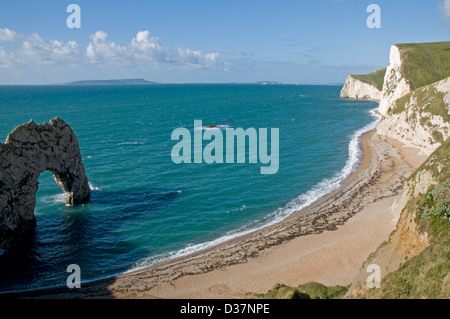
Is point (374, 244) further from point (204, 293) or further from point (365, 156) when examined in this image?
point (365, 156)

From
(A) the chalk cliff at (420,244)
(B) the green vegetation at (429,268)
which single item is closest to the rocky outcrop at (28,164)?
(A) the chalk cliff at (420,244)

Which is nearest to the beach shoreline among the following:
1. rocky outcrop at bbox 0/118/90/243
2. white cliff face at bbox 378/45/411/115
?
rocky outcrop at bbox 0/118/90/243

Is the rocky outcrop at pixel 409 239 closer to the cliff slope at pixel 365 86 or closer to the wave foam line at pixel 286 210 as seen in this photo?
the wave foam line at pixel 286 210

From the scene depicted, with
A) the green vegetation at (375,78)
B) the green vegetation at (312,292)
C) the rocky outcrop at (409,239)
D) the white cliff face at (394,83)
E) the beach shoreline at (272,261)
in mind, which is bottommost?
the beach shoreline at (272,261)

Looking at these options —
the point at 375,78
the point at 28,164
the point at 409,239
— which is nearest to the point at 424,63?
the point at 375,78
